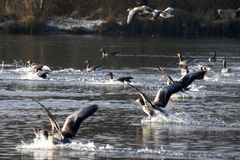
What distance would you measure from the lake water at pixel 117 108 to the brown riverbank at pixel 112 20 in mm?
20789

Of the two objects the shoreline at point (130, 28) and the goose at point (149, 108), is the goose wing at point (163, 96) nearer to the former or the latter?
the goose at point (149, 108)

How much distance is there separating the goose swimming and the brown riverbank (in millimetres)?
56035

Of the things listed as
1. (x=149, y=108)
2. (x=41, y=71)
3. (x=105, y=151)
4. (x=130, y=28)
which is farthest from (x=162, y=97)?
(x=130, y=28)

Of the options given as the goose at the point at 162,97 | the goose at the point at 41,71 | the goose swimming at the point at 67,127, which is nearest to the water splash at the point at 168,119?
the goose at the point at 162,97

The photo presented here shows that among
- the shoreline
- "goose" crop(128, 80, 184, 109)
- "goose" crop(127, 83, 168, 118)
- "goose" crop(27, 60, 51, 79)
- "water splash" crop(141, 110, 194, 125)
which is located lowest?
the shoreline

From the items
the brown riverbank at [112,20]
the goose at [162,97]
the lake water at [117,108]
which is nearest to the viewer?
the lake water at [117,108]

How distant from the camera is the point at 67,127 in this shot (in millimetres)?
20531

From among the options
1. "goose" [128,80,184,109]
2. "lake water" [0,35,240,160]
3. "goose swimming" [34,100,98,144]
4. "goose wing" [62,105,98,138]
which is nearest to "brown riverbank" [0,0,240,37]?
"lake water" [0,35,240,160]

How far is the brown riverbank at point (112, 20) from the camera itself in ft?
255

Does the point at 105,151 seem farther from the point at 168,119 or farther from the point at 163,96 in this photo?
the point at 168,119

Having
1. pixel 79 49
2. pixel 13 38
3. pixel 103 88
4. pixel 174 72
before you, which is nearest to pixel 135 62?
pixel 174 72

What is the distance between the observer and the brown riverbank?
77.8 meters

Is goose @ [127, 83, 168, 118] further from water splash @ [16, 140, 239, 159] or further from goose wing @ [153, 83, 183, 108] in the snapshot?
water splash @ [16, 140, 239, 159]

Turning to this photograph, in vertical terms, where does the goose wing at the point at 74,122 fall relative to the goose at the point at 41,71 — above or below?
above
